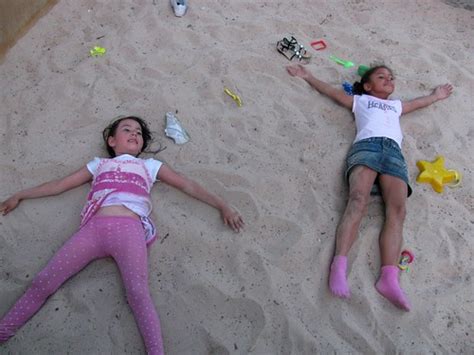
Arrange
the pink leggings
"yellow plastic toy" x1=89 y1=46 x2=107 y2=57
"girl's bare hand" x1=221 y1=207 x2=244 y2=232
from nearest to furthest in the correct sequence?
the pink leggings, "girl's bare hand" x1=221 y1=207 x2=244 y2=232, "yellow plastic toy" x1=89 y1=46 x2=107 y2=57

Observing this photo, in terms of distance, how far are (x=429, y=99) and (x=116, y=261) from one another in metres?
2.53

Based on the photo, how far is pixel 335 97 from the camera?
11.1ft

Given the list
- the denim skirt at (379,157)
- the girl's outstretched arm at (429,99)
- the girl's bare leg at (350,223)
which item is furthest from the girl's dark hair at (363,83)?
the girl's bare leg at (350,223)

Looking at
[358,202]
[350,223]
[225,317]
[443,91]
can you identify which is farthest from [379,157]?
[225,317]

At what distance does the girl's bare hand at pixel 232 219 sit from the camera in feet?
8.61

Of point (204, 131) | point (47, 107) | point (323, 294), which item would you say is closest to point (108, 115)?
point (47, 107)

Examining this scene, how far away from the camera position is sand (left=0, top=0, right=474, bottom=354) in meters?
2.27

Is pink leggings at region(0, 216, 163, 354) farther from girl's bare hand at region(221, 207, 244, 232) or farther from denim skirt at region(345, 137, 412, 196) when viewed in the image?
denim skirt at region(345, 137, 412, 196)

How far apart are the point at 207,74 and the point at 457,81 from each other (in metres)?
2.01

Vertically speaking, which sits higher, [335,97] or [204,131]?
[335,97]

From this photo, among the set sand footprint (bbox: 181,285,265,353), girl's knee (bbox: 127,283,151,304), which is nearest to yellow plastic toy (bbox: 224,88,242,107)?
sand footprint (bbox: 181,285,265,353)

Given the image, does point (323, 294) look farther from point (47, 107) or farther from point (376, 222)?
point (47, 107)

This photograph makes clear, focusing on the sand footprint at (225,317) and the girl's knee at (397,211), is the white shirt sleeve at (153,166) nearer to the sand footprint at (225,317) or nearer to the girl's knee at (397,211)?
the sand footprint at (225,317)

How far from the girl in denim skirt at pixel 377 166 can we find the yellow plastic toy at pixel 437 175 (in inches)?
6.4
